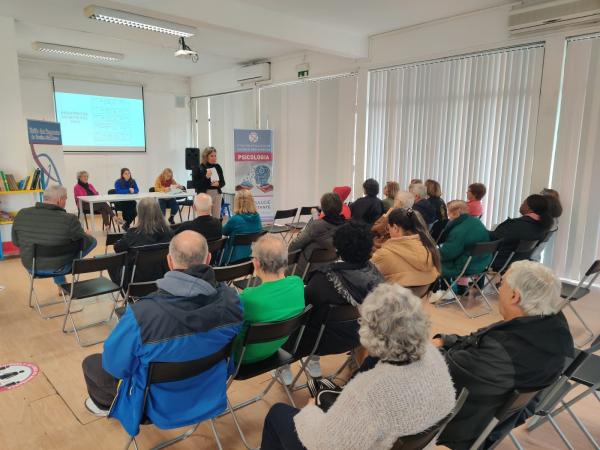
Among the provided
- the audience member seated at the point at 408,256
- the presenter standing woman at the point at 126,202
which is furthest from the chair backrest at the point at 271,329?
the presenter standing woman at the point at 126,202

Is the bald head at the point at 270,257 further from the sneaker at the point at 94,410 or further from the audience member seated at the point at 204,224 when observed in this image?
the audience member seated at the point at 204,224

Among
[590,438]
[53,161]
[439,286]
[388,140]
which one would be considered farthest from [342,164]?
[590,438]

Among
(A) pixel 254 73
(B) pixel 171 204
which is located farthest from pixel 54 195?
(A) pixel 254 73

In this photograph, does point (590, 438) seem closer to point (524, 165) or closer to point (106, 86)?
point (524, 165)

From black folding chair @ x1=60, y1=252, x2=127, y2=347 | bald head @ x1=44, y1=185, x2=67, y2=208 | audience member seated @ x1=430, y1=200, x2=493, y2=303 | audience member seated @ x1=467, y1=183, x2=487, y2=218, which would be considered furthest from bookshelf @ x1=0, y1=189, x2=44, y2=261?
audience member seated @ x1=467, y1=183, x2=487, y2=218

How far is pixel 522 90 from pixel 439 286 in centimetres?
287

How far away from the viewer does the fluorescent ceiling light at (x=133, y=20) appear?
516 cm

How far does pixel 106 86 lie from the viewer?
1080 centimetres

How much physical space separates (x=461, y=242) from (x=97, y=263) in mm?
3451

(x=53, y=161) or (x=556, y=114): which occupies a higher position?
(x=556, y=114)

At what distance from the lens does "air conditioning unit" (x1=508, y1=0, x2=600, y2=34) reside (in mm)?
4836

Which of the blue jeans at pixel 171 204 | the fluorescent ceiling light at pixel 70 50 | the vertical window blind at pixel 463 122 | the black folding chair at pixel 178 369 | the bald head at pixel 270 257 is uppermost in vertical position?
the fluorescent ceiling light at pixel 70 50

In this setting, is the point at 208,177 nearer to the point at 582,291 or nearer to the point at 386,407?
the point at 582,291

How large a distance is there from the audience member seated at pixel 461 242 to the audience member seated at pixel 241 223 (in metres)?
2.04
